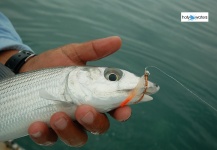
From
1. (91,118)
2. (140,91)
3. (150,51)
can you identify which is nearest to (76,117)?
(91,118)

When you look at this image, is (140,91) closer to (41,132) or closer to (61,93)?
(61,93)

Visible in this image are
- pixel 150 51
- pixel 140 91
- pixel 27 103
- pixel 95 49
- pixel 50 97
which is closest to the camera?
pixel 140 91

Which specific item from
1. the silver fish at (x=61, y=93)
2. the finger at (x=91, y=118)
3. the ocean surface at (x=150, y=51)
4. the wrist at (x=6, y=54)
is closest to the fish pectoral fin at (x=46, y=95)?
the silver fish at (x=61, y=93)

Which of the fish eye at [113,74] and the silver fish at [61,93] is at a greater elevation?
the fish eye at [113,74]

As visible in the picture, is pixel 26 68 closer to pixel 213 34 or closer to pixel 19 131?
pixel 19 131

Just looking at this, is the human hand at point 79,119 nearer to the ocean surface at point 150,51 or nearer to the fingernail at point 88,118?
the fingernail at point 88,118

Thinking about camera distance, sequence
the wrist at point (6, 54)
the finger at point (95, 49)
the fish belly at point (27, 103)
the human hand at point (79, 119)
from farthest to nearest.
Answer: the wrist at point (6, 54) → the finger at point (95, 49) → the fish belly at point (27, 103) → the human hand at point (79, 119)

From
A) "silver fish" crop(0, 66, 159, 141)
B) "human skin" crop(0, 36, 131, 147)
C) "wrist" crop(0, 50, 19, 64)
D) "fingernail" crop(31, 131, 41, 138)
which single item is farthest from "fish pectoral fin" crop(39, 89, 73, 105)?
"wrist" crop(0, 50, 19, 64)
